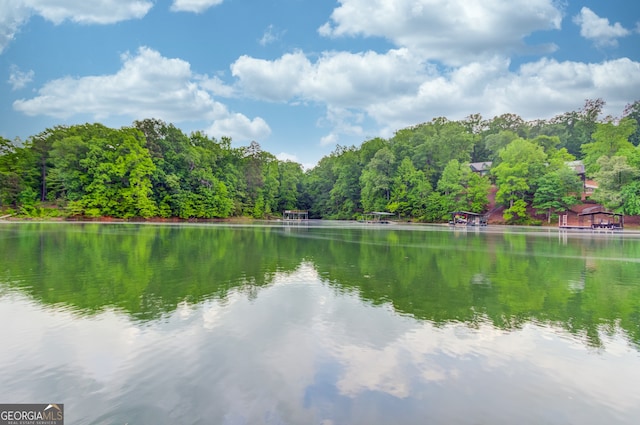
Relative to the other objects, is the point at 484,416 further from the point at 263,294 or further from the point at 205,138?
the point at 205,138

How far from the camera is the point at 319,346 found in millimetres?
5680

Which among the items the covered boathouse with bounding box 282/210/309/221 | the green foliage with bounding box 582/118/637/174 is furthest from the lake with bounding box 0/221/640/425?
the covered boathouse with bounding box 282/210/309/221

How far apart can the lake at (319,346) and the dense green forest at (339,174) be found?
40.3m

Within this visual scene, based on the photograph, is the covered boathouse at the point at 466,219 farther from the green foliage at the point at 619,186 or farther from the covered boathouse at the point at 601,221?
the green foliage at the point at 619,186

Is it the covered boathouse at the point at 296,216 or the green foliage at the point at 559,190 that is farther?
the covered boathouse at the point at 296,216

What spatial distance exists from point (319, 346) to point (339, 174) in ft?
225

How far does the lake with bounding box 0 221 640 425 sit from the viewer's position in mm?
3934

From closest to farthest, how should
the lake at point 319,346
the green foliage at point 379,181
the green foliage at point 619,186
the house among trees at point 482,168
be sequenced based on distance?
the lake at point 319,346, the green foliage at point 619,186, the house among trees at point 482,168, the green foliage at point 379,181

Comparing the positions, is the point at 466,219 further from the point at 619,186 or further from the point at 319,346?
the point at 319,346

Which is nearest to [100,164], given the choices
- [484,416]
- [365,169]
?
[365,169]

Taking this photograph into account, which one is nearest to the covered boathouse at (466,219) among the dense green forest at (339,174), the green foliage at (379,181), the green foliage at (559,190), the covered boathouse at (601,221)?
the dense green forest at (339,174)

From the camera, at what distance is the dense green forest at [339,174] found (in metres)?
47.0

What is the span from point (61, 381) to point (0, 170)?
58.3 m

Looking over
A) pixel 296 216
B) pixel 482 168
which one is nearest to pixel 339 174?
pixel 296 216
